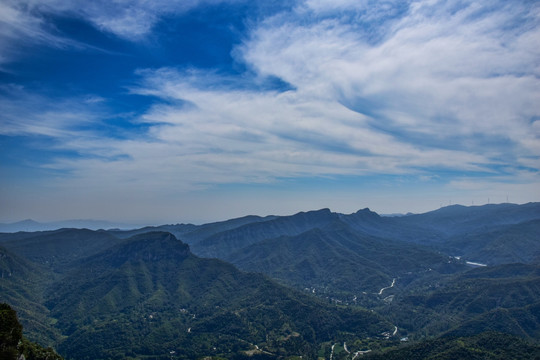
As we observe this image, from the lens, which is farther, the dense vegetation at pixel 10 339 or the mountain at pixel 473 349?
the mountain at pixel 473 349

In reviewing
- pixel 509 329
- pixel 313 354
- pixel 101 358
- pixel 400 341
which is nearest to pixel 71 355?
pixel 101 358

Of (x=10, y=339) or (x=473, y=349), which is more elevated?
(x=10, y=339)

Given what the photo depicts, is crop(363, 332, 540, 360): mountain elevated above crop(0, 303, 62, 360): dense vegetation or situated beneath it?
situated beneath

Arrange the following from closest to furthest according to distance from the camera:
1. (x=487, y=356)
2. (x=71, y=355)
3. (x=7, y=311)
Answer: (x=7, y=311), (x=487, y=356), (x=71, y=355)

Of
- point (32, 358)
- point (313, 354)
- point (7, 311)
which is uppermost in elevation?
point (7, 311)

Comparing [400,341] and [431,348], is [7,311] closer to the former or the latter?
[431,348]

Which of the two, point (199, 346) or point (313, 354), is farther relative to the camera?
point (199, 346)

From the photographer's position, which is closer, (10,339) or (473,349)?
(10,339)

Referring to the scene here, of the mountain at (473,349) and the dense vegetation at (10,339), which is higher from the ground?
the dense vegetation at (10,339)

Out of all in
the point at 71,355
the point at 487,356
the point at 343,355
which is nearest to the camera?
the point at 487,356

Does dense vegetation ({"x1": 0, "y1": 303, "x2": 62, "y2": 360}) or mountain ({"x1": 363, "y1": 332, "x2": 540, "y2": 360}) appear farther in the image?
mountain ({"x1": 363, "y1": 332, "x2": 540, "y2": 360})

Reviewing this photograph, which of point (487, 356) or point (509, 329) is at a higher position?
point (487, 356)
